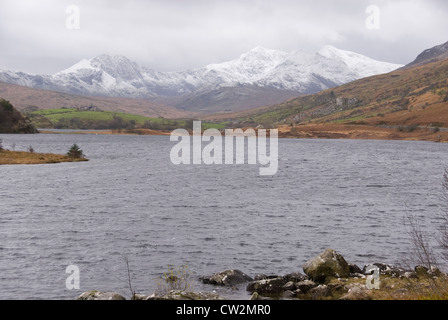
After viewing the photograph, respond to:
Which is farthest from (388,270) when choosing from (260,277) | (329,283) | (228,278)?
(228,278)

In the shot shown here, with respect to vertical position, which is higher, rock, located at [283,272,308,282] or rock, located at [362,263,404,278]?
rock, located at [362,263,404,278]

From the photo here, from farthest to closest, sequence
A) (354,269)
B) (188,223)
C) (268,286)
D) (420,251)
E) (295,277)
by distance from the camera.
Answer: (188,223), (420,251), (354,269), (295,277), (268,286)

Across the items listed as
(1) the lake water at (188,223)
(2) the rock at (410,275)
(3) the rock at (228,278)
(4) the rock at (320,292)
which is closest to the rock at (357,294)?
(4) the rock at (320,292)

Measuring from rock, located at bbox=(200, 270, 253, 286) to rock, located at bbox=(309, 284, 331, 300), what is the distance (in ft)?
14.7

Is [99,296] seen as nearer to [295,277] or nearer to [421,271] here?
[295,277]

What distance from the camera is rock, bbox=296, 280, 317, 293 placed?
2644 centimetres

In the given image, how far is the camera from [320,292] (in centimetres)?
2545

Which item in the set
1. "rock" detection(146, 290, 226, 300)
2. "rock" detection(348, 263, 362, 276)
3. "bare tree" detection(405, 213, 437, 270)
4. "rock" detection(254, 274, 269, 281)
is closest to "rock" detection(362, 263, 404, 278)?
"rock" detection(348, 263, 362, 276)

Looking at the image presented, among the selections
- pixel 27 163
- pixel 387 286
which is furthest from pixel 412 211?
pixel 27 163

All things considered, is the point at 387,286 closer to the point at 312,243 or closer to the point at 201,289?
the point at 201,289

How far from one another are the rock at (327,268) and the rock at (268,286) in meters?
2.31

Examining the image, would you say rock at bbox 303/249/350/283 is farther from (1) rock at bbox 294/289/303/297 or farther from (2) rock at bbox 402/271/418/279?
(2) rock at bbox 402/271/418/279

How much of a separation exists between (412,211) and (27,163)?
76190 mm

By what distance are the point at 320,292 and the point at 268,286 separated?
9.53 feet
